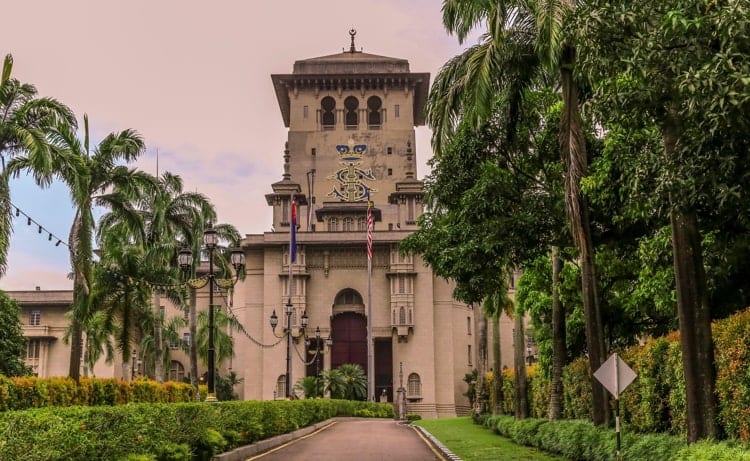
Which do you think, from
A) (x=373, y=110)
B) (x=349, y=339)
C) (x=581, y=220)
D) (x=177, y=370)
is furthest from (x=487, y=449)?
(x=373, y=110)

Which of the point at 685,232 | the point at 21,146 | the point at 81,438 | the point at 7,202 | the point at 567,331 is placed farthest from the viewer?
the point at 567,331

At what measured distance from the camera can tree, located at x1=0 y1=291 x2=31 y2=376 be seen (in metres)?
50.7

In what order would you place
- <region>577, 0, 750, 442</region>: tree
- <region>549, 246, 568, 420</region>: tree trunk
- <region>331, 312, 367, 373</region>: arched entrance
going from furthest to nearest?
<region>331, 312, 367, 373</region>: arched entrance
<region>549, 246, 568, 420</region>: tree trunk
<region>577, 0, 750, 442</region>: tree

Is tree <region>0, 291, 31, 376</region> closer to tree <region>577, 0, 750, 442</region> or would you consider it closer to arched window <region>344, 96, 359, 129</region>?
arched window <region>344, 96, 359, 129</region>

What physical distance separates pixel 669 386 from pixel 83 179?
18.3 meters

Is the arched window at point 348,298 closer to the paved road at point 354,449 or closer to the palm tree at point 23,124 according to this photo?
the paved road at point 354,449

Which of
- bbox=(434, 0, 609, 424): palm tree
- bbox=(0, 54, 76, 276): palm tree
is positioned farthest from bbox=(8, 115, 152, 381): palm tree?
bbox=(434, 0, 609, 424): palm tree

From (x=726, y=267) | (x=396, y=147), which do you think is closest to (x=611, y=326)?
(x=726, y=267)

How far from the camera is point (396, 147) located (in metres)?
83.9

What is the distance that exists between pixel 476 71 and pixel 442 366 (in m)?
58.6

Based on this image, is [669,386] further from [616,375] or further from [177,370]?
[177,370]

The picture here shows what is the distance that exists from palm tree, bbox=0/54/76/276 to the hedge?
15.7 m

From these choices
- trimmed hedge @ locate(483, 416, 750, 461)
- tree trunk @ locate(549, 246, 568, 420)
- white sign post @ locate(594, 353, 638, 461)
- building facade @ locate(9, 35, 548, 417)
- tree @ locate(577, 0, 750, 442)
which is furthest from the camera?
building facade @ locate(9, 35, 548, 417)

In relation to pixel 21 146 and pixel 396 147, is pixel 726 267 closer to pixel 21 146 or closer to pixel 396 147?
pixel 21 146
